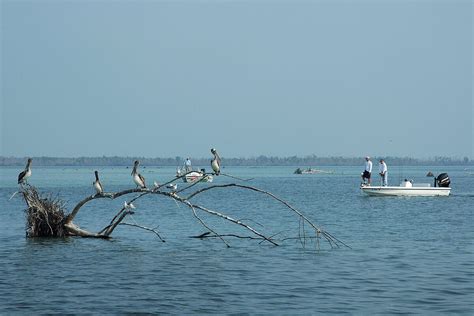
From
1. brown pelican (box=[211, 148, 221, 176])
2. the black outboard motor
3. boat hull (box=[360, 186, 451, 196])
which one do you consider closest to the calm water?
brown pelican (box=[211, 148, 221, 176])

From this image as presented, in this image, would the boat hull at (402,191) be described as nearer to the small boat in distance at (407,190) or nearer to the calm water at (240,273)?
the small boat in distance at (407,190)

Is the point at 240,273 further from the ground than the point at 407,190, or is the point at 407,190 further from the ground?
the point at 407,190

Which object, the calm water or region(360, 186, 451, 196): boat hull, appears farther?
region(360, 186, 451, 196): boat hull

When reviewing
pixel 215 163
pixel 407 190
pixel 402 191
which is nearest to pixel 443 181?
pixel 407 190

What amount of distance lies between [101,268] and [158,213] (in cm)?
2050

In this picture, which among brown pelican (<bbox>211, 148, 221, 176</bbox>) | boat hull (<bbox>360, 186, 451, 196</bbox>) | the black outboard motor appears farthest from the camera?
the black outboard motor

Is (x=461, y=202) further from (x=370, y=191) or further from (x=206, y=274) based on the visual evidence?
(x=206, y=274)

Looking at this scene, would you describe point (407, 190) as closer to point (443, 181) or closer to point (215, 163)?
point (443, 181)

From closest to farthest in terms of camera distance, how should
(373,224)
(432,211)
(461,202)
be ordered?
(373,224) → (432,211) → (461,202)

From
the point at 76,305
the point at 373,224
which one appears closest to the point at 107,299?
the point at 76,305

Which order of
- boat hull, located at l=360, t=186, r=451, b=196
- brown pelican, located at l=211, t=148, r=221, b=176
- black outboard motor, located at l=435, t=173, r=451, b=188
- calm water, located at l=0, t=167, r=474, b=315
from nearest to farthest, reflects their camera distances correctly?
calm water, located at l=0, t=167, r=474, b=315
brown pelican, located at l=211, t=148, r=221, b=176
boat hull, located at l=360, t=186, r=451, b=196
black outboard motor, located at l=435, t=173, r=451, b=188

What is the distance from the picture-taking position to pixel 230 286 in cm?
1666

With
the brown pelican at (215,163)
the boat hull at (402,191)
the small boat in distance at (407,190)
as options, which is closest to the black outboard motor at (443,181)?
the small boat in distance at (407,190)

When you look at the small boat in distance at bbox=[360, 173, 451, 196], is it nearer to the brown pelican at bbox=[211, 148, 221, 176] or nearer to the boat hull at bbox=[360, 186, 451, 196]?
the boat hull at bbox=[360, 186, 451, 196]
